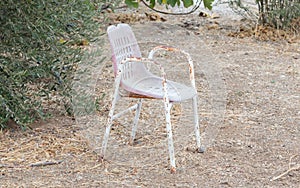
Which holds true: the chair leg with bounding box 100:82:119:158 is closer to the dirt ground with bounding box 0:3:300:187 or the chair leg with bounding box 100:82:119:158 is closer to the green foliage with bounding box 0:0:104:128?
the dirt ground with bounding box 0:3:300:187

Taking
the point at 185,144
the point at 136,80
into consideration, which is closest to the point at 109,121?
the point at 136,80

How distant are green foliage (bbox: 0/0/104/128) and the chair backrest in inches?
20.7

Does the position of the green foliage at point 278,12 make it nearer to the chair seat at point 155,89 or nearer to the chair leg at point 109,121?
the chair seat at point 155,89

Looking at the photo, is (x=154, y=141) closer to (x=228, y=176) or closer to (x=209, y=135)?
(x=209, y=135)

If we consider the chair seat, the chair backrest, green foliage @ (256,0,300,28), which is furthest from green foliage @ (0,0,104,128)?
green foliage @ (256,0,300,28)

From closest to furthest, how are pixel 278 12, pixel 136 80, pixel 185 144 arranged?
pixel 136 80 < pixel 185 144 < pixel 278 12

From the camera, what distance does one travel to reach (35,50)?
4.27 meters

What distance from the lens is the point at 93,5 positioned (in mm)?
4770

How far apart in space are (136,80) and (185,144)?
22.3 inches

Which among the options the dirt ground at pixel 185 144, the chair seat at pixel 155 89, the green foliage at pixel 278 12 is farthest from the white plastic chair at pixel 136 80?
the green foliage at pixel 278 12

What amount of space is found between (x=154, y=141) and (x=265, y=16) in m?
4.08

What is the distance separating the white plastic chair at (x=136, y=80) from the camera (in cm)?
373

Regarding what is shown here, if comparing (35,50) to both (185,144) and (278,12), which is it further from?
(278,12)

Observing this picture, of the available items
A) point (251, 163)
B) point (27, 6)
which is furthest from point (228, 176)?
point (27, 6)
